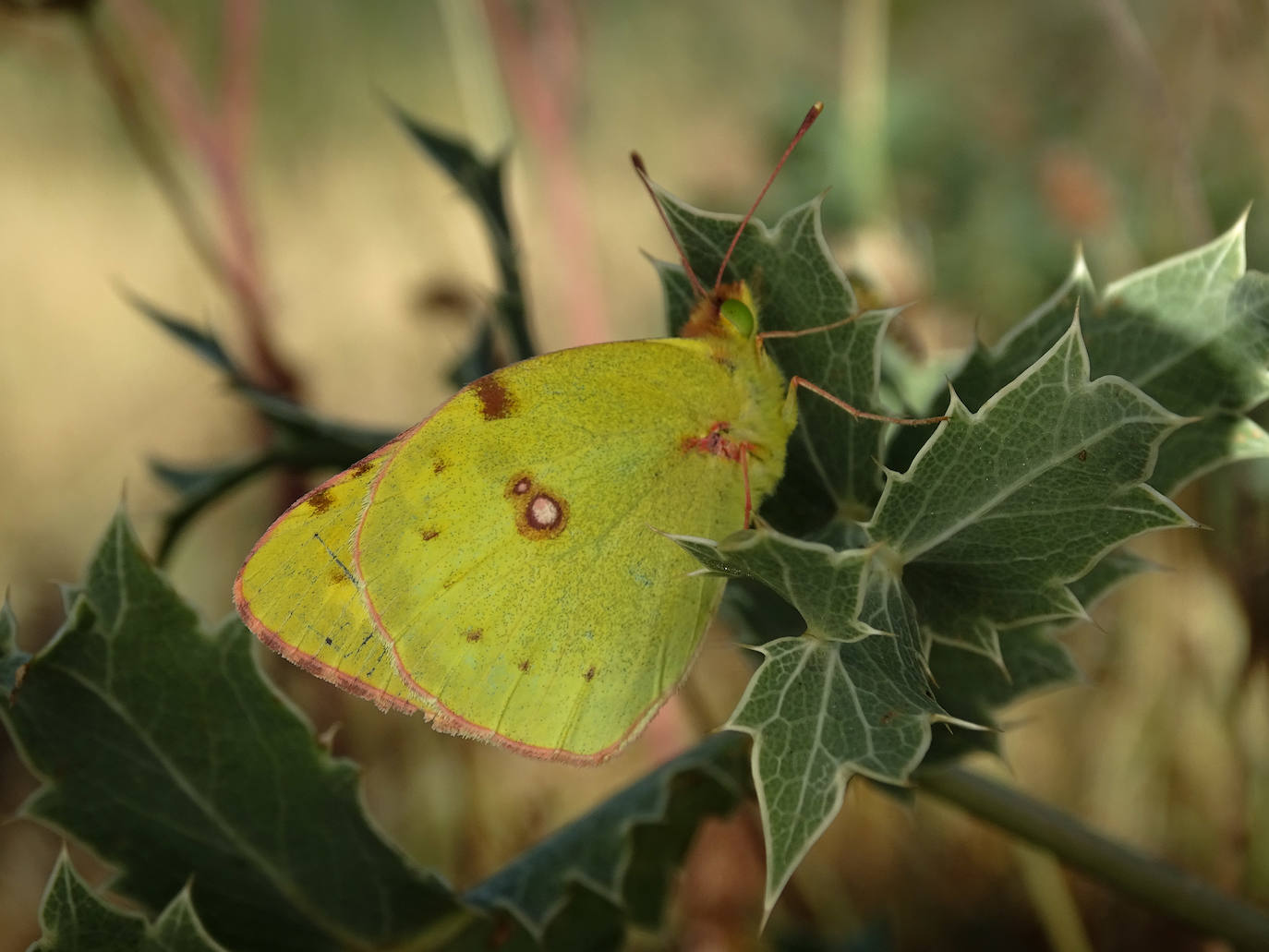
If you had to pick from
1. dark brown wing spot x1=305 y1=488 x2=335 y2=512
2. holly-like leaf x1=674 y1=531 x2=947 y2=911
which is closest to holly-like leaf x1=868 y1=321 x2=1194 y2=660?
holly-like leaf x1=674 y1=531 x2=947 y2=911

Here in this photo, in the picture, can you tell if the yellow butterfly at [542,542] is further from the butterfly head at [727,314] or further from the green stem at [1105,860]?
the green stem at [1105,860]

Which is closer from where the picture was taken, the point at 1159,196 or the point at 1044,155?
the point at 1159,196

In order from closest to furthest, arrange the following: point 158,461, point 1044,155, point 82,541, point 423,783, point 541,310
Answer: point 158,461 < point 423,783 < point 1044,155 < point 82,541 < point 541,310

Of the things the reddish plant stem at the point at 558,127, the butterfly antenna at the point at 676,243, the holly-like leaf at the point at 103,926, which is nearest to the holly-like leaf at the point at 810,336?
the butterfly antenna at the point at 676,243

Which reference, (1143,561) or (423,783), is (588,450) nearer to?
(1143,561)

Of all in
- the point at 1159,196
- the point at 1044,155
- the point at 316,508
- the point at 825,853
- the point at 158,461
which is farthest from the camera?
the point at 1044,155

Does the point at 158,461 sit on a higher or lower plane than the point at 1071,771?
higher

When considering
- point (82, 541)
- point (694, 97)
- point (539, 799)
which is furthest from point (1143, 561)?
point (694, 97)

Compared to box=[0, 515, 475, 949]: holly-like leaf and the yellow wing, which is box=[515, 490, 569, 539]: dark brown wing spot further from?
box=[0, 515, 475, 949]: holly-like leaf

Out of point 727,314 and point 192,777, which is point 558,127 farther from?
point 192,777
